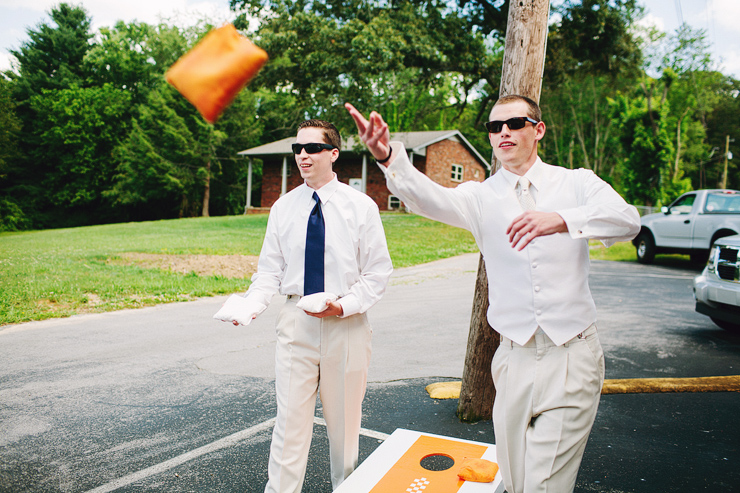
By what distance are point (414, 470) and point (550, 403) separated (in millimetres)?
1041

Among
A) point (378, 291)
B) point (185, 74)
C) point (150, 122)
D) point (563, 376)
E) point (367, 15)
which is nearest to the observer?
point (185, 74)

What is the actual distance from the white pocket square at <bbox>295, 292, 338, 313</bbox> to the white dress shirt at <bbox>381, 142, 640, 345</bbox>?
0.73 meters

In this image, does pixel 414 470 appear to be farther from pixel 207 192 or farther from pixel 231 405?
pixel 207 192

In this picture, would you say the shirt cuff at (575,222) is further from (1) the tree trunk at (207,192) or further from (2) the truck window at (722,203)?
(1) the tree trunk at (207,192)

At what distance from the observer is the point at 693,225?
1528cm

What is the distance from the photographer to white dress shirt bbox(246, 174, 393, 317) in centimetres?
315

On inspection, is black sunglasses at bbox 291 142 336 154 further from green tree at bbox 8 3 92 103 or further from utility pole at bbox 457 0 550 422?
green tree at bbox 8 3 92 103

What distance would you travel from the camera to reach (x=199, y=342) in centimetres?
716

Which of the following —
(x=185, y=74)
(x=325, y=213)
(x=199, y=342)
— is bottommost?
(x=199, y=342)

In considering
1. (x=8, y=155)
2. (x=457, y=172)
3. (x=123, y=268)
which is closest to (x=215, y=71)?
(x=123, y=268)

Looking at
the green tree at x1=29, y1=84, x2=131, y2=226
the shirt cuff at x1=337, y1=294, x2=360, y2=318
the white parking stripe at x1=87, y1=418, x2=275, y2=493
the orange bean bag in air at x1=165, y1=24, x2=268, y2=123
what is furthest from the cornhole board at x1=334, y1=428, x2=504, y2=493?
the green tree at x1=29, y1=84, x2=131, y2=226

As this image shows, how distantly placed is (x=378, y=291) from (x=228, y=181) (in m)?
46.6

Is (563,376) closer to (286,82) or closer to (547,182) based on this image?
(547,182)

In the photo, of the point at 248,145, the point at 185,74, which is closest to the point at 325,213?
the point at 185,74
